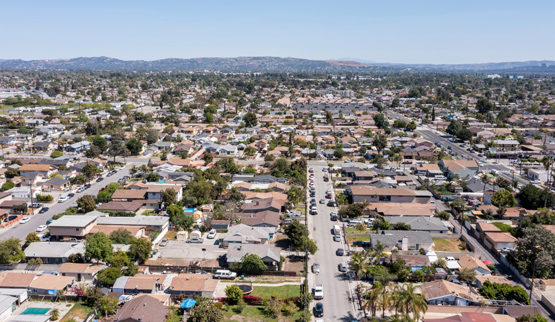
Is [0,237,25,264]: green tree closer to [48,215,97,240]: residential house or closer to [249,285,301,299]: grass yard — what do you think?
[48,215,97,240]: residential house

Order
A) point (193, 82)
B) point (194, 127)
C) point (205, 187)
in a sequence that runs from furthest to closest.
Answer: point (193, 82) → point (194, 127) → point (205, 187)

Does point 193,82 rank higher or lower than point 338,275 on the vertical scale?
higher

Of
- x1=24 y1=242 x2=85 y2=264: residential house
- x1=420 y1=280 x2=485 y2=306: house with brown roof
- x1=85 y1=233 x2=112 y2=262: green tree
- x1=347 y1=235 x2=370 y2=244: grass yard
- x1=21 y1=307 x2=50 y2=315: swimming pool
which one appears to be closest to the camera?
x1=21 y1=307 x2=50 y2=315: swimming pool

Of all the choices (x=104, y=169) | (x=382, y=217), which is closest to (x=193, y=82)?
(x=104, y=169)

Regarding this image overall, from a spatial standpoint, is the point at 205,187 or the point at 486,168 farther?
the point at 486,168

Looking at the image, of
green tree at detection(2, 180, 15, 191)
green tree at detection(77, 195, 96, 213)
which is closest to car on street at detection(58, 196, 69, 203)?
green tree at detection(77, 195, 96, 213)

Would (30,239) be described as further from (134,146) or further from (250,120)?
(250,120)

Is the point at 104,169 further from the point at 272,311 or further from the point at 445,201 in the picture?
the point at 445,201
